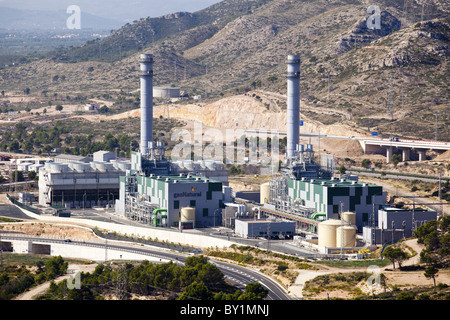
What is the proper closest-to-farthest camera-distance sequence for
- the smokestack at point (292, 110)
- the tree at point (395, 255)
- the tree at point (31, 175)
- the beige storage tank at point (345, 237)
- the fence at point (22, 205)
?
the tree at point (395, 255)
the beige storage tank at point (345, 237)
the smokestack at point (292, 110)
the fence at point (22, 205)
the tree at point (31, 175)

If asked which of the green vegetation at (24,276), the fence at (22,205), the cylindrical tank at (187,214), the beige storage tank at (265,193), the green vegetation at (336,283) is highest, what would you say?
the beige storage tank at (265,193)

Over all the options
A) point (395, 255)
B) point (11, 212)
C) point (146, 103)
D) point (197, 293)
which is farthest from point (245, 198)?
point (197, 293)

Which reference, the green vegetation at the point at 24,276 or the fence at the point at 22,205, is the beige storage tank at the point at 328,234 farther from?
the fence at the point at 22,205

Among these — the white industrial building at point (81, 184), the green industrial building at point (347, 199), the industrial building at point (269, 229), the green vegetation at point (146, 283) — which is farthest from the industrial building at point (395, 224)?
the white industrial building at point (81, 184)

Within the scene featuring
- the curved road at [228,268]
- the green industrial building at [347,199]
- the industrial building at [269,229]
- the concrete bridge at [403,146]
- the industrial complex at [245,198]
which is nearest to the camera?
the curved road at [228,268]

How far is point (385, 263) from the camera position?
320 ft

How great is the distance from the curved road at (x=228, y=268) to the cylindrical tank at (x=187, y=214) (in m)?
9.20

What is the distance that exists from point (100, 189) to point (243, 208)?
34.4 meters

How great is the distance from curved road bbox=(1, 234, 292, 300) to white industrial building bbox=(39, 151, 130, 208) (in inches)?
847

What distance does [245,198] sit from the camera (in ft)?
477

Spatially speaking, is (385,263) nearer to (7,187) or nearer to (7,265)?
(7,265)

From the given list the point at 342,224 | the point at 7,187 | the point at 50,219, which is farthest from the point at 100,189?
the point at 342,224

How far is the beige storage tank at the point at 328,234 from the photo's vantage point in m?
107

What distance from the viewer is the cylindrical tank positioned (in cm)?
12269
